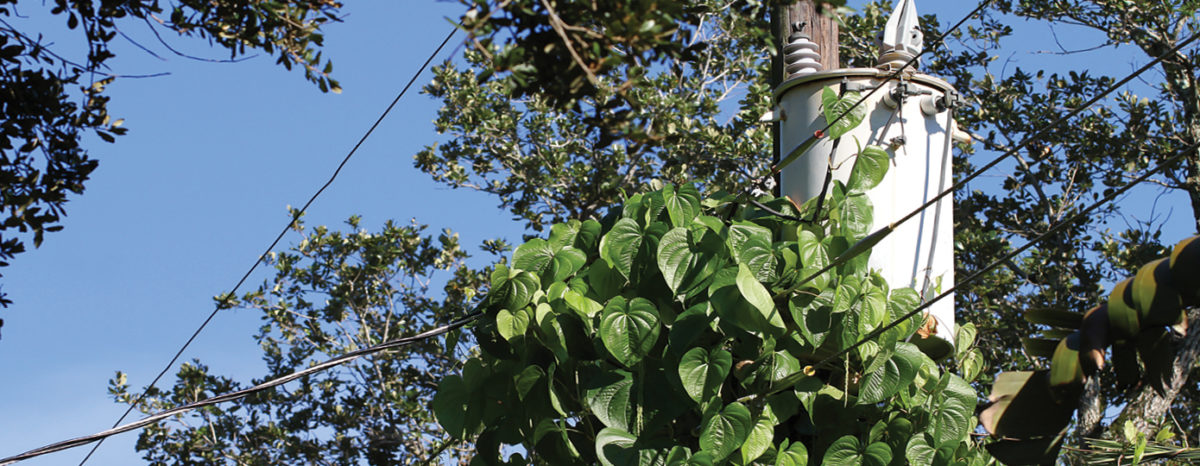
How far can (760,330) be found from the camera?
8.85ft

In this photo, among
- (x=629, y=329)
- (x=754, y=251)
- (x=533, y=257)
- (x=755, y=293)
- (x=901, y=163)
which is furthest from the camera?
(x=901, y=163)

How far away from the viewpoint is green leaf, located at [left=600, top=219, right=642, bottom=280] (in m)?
2.91

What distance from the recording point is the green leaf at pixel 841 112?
3.00m

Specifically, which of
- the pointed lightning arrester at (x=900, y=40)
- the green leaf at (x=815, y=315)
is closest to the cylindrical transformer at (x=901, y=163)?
the pointed lightning arrester at (x=900, y=40)

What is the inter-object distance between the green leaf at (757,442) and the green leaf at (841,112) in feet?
2.55

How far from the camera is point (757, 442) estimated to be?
272 centimetres

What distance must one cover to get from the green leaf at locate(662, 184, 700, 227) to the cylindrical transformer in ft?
2.00

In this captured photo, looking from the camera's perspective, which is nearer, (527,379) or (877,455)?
(877,455)

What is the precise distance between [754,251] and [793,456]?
1.64ft

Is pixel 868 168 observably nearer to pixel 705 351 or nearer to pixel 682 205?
pixel 682 205

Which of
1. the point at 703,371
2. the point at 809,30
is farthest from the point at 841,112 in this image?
the point at 809,30

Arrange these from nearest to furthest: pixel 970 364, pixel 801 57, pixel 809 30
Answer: pixel 970 364, pixel 801 57, pixel 809 30

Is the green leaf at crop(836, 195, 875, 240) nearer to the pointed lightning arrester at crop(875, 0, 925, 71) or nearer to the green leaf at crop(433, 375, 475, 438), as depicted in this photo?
the pointed lightning arrester at crop(875, 0, 925, 71)

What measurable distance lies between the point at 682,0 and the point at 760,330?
0.87 m
